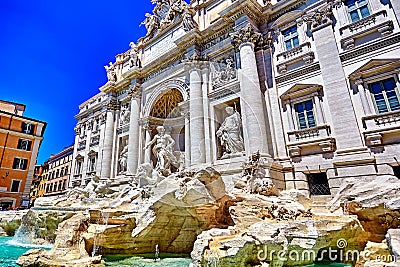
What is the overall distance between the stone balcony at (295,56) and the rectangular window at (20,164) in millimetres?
25171

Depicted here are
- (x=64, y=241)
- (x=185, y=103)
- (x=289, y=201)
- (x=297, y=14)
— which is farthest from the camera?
(x=185, y=103)

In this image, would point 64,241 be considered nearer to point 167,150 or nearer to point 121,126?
point 167,150

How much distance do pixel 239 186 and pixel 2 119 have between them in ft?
82.0

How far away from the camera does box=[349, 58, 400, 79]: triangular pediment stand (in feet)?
28.5

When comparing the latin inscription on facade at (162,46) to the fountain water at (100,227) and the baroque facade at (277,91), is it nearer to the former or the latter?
the baroque facade at (277,91)

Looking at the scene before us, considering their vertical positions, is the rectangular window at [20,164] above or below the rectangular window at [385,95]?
above

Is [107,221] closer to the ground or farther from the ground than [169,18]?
closer to the ground

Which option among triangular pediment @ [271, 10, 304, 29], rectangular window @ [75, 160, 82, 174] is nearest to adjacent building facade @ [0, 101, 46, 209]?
rectangular window @ [75, 160, 82, 174]

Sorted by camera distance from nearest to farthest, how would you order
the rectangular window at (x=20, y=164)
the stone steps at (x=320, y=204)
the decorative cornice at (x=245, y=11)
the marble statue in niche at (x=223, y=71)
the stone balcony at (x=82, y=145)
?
the stone steps at (x=320, y=204), the decorative cornice at (x=245, y=11), the marble statue in niche at (x=223, y=71), the rectangular window at (x=20, y=164), the stone balcony at (x=82, y=145)

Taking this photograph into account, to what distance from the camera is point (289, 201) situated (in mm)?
8273

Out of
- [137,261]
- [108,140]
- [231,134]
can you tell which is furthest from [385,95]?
[108,140]

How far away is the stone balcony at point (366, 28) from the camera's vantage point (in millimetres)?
9070

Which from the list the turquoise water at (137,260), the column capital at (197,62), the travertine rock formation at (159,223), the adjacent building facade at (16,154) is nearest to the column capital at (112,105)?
the column capital at (197,62)

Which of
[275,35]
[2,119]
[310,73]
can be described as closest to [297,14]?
[275,35]
